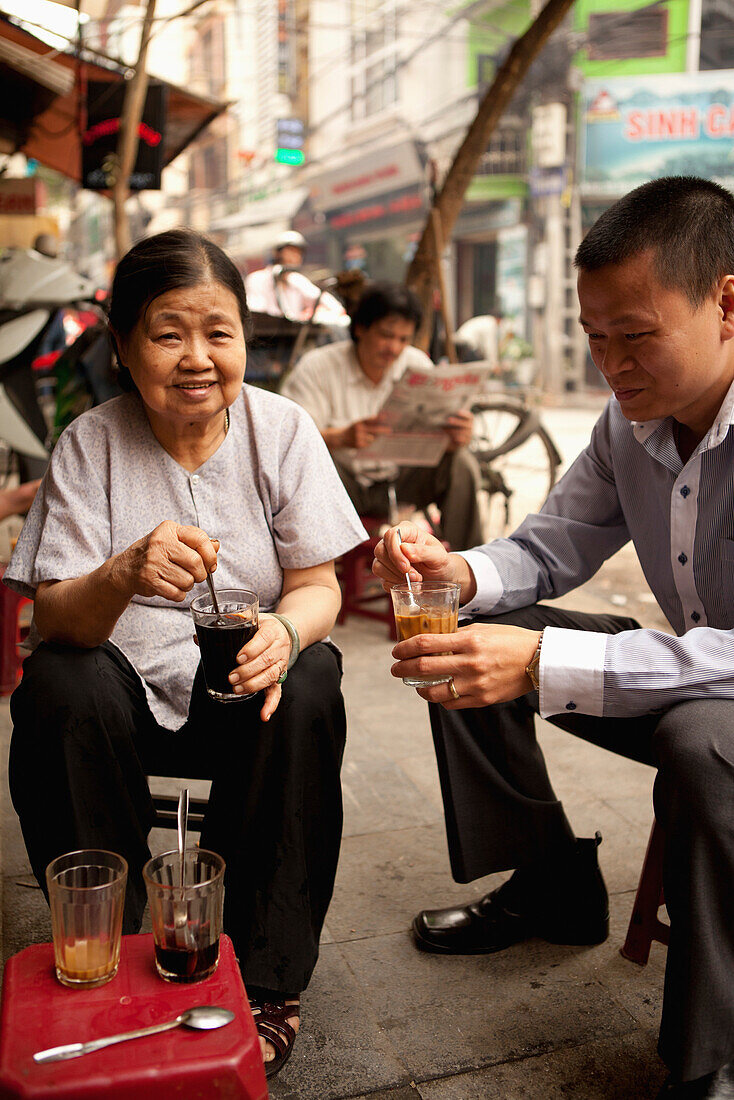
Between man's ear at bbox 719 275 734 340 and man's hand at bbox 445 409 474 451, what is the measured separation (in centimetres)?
245

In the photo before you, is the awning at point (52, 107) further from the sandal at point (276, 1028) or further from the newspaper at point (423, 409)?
the sandal at point (276, 1028)

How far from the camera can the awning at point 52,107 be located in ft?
16.6

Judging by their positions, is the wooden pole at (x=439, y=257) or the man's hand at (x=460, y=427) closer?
the man's hand at (x=460, y=427)

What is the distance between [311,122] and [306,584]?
23.1 metres

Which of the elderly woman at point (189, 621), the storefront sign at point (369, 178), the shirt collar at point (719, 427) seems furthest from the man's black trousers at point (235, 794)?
the storefront sign at point (369, 178)

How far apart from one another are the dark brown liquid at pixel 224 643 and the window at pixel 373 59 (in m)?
18.5

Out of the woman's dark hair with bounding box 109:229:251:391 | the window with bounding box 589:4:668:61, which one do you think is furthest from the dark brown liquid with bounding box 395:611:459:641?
the window with bounding box 589:4:668:61

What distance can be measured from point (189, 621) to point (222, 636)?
1.21 feet

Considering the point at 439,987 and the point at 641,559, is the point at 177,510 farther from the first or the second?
the point at 439,987

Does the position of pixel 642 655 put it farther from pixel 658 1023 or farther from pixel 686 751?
pixel 658 1023

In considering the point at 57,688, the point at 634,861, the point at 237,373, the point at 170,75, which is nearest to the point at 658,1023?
the point at 634,861

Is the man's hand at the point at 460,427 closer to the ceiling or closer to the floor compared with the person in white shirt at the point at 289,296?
closer to the floor

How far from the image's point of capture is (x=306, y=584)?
1.93 metres

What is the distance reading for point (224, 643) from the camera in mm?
1545
